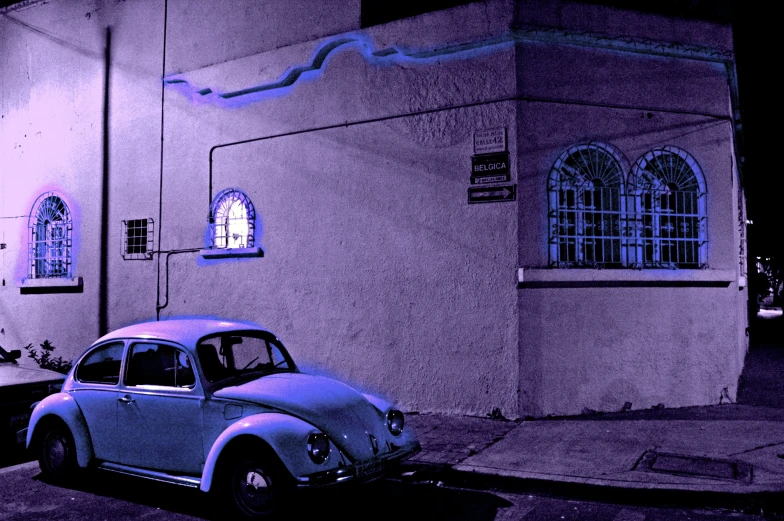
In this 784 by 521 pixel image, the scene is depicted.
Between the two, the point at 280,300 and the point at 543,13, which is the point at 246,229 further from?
the point at 543,13

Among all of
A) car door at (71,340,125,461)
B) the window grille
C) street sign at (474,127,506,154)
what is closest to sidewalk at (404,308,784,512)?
car door at (71,340,125,461)

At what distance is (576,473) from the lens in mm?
5664

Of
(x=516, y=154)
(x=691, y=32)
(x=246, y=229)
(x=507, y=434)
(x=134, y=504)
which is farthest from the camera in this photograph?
(x=246, y=229)

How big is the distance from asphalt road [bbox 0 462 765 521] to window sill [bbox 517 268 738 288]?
2907mm

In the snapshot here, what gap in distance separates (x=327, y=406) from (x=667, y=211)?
18.5 feet

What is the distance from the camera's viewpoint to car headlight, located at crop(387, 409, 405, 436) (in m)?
5.30

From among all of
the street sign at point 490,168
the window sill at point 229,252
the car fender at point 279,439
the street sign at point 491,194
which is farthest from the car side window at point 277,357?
the window sill at point 229,252

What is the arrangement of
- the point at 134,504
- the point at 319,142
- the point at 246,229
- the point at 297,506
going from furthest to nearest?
the point at 246,229, the point at 319,142, the point at 134,504, the point at 297,506

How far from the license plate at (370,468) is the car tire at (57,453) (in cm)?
272

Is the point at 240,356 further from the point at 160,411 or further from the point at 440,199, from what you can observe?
the point at 440,199

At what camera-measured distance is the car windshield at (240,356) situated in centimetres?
535

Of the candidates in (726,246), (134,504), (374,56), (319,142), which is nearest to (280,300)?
(319,142)

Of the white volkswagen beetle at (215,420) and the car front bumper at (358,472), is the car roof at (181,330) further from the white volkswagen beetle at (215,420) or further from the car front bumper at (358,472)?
the car front bumper at (358,472)

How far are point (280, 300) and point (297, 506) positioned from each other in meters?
5.06
